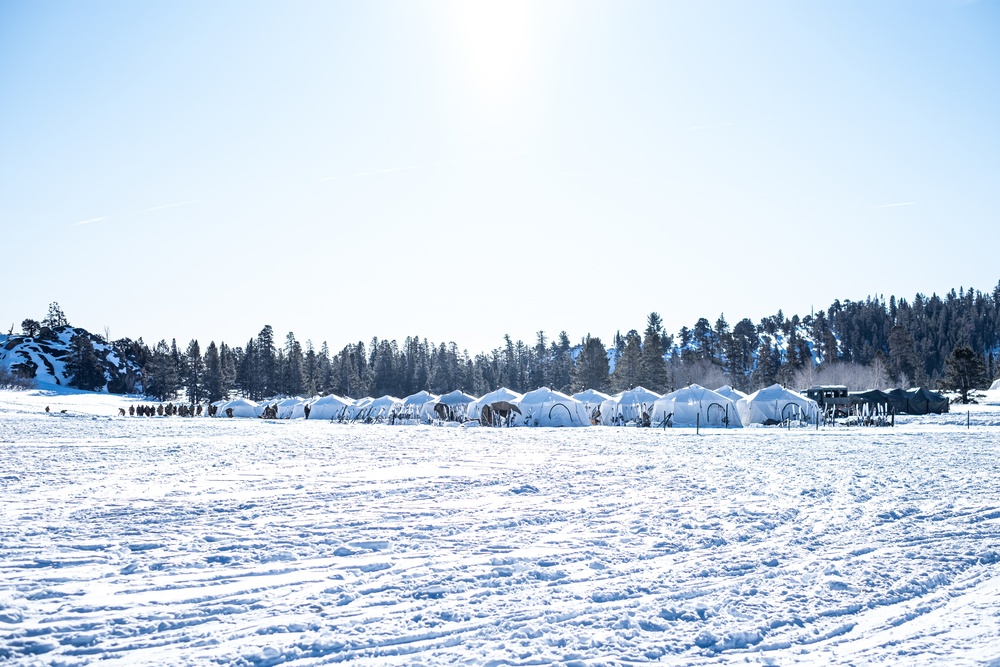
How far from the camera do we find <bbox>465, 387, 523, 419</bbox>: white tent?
4931cm

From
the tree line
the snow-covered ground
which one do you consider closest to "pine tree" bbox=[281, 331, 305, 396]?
the tree line

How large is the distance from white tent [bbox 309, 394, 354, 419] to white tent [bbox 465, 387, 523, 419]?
13080 mm

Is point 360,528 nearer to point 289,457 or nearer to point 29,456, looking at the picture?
point 289,457

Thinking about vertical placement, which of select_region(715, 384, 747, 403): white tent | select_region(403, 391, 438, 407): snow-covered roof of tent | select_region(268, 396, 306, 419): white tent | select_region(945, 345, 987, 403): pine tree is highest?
select_region(945, 345, 987, 403): pine tree

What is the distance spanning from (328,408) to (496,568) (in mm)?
54627

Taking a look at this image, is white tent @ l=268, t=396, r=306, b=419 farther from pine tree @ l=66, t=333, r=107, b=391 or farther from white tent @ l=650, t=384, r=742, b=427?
pine tree @ l=66, t=333, r=107, b=391

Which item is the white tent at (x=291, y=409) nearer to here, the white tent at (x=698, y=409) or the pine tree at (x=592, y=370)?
the white tent at (x=698, y=409)

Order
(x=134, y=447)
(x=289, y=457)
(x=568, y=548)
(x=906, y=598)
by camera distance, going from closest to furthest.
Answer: (x=906, y=598)
(x=568, y=548)
(x=289, y=457)
(x=134, y=447)

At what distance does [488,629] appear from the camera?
16.4 ft

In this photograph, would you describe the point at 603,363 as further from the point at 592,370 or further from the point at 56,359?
the point at 56,359

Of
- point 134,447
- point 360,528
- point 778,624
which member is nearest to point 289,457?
point 134,447

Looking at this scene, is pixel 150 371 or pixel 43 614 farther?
pixel 150 371

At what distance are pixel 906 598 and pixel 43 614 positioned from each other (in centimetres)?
691

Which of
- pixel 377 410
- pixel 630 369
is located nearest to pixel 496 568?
pixel 377 410
